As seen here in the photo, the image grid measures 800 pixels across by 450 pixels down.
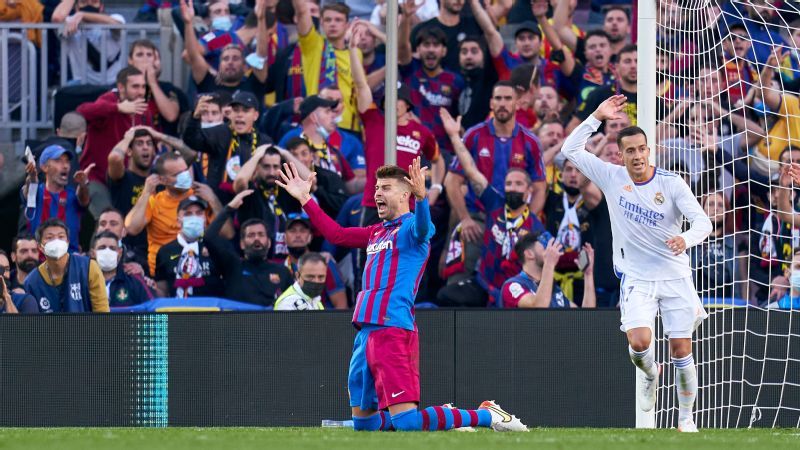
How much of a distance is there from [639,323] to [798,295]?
368cm

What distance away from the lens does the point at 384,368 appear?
766 centimetres

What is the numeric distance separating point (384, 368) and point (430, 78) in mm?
6333

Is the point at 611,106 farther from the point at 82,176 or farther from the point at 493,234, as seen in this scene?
the point at 82,176

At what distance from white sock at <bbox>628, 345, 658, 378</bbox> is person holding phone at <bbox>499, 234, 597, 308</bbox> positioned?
2957mm

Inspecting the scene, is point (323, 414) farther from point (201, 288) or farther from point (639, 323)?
point (639, 323)

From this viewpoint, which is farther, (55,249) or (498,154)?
(498,154)

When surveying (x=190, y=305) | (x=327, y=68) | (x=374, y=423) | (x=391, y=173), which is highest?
(x=327, y=68)

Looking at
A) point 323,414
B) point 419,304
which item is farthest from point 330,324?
point 419,304

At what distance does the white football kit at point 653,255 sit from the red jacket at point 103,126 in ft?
20.2

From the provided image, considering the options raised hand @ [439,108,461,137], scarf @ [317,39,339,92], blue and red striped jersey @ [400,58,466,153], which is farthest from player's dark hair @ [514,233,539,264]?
scarf @ [317,39,339,92]

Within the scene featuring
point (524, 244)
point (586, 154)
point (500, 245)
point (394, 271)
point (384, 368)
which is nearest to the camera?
point (384, 368)

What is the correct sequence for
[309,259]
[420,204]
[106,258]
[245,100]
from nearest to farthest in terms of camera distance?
1. [420,204]
2. [309,259]
3. [106,258]
4. [245,100]

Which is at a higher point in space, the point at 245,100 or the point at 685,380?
the point at 245,100

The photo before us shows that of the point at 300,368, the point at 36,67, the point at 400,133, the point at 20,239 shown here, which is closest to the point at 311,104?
the point at 400,133
